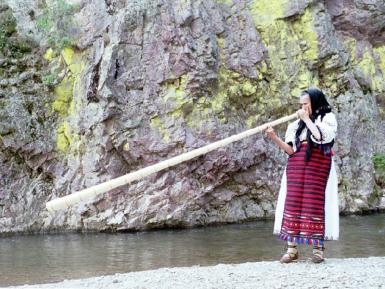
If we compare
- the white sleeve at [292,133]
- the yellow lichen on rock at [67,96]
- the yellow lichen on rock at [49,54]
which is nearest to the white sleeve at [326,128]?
the white sleeve at [292,133]

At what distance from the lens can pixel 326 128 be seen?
19.6ft

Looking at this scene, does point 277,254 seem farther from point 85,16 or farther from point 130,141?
point 85,16

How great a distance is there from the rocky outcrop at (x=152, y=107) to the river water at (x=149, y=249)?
1.08 meters

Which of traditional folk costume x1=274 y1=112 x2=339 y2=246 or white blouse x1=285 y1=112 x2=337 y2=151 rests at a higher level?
white blouse x1=285 y1=112 x2=337 y2=151

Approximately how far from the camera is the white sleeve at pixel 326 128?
5945 millimetres

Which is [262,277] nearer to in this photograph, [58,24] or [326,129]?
[326,129]

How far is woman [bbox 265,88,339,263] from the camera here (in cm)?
600

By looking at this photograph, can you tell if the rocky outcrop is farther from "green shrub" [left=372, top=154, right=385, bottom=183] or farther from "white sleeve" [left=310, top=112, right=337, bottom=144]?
"white sleeve" [left=310, top=112, right=337, bottom=144]

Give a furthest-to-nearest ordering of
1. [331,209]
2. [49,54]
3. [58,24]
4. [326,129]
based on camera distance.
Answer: [49,54], [58,24], [331,209], [326,129]

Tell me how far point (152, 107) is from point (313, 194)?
796 cm

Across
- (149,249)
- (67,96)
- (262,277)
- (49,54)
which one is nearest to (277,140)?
(262,277)

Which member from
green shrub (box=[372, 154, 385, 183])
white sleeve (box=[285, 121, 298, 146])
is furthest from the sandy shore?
green shrub (box=[372, 154, 385, 183])

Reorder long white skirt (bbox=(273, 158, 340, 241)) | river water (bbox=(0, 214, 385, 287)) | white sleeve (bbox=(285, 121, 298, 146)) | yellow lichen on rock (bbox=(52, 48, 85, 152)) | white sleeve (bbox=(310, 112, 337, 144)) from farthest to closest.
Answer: yellow lichen on rock (bbox=(52, 48, 85, 152)) < river water (bbox=(0, 214, 385, 287)) < white sleeve (bbox=(285, 121, 298, 146)) < long white skirt (bbox=(273, 158, 340, 241)) < white sleeve (bbox=(310, 112, 337, 144))

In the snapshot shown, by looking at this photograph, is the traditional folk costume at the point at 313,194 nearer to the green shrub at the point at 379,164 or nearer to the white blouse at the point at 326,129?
the white blouse at the point at 326,129
